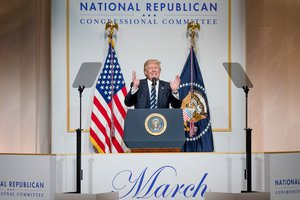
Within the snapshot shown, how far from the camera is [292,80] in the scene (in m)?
8.30

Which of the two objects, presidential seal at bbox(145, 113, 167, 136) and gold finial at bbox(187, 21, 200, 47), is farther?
gold finial at bbox(187, 21, 200, 47)

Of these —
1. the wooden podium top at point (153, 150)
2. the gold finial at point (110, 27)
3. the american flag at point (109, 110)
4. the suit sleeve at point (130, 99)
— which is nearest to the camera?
the wooden podium top at point (153, 150)

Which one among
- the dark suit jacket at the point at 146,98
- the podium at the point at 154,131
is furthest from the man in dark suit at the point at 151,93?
the podium at the point at 154,131

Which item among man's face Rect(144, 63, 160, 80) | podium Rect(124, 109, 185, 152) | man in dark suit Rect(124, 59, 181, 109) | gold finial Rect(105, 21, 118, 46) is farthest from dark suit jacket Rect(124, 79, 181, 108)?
podium Rect(124, 109, 185, 152)

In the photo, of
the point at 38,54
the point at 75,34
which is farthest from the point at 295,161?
the point at 38,54

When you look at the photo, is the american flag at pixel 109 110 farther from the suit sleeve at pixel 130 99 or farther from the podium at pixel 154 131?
the podium at pixel 154 131

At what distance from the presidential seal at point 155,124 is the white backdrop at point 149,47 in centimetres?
174

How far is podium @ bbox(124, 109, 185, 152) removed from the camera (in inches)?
229

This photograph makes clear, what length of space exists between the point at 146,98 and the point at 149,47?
0.91 metres

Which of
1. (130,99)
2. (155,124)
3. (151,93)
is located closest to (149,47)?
(151,93)

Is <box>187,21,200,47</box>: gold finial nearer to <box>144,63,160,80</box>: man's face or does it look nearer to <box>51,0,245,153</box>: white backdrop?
<box>51,0,245,153</box>: white backdrop

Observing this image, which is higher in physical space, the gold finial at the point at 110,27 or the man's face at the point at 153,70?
the gold finial at the point at 110,27

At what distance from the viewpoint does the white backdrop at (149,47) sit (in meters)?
7.53

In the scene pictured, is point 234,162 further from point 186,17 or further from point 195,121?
point 186,17
